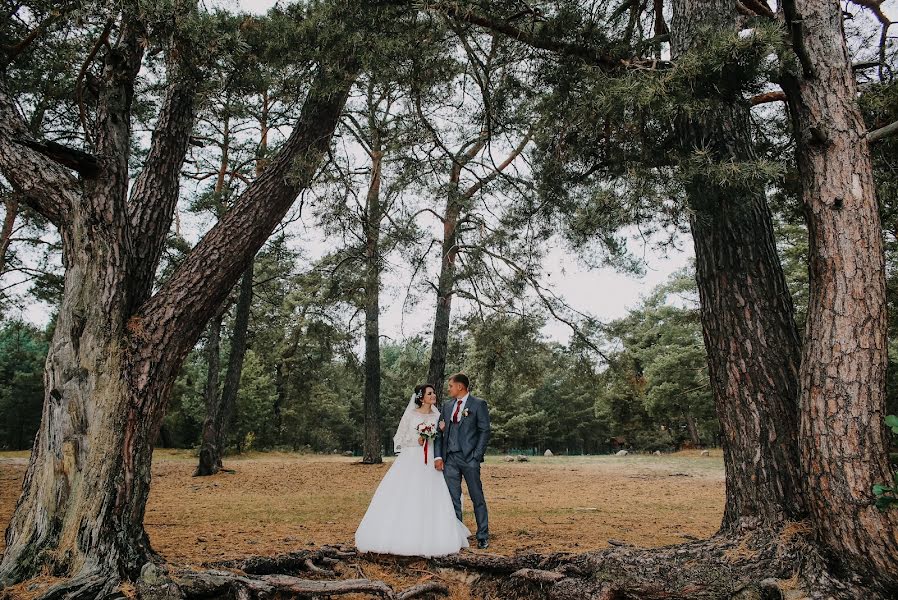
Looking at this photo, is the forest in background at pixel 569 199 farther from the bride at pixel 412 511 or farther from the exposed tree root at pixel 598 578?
the bride at pixel 412 511

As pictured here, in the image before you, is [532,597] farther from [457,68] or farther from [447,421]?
[457,68]

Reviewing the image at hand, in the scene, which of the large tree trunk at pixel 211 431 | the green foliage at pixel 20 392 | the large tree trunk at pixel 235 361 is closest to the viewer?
the large tree trunk at pixel 211 431

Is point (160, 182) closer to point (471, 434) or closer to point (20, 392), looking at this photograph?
point (471, 434)

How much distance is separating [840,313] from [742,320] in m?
0.64

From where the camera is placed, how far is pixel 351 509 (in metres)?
7.17

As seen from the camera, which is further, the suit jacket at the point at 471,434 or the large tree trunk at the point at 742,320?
the suit jacket at the point at 471,434

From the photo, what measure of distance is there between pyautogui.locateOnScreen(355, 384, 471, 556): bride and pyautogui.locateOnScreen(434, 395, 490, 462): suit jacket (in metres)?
0.16

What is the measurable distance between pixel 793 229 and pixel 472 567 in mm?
15602

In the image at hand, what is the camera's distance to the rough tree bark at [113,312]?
3295 millimetres

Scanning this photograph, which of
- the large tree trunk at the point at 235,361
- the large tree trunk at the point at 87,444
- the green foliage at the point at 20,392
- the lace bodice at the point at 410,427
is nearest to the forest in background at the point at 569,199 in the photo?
the large tree trunk at the point at 87,444

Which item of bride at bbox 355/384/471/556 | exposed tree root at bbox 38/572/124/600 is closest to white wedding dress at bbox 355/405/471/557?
bride at bbox 355/384/471/556

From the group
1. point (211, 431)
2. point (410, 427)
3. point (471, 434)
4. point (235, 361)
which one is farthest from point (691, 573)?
point (235, 361)

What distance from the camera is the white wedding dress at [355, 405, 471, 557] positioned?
14.1ft

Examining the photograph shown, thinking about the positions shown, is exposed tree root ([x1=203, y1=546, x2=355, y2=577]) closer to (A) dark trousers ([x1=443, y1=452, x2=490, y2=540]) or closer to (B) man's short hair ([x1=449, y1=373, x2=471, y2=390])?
(A) dark trousers ([x1=443, y1=452, x2=490, y2=540])
